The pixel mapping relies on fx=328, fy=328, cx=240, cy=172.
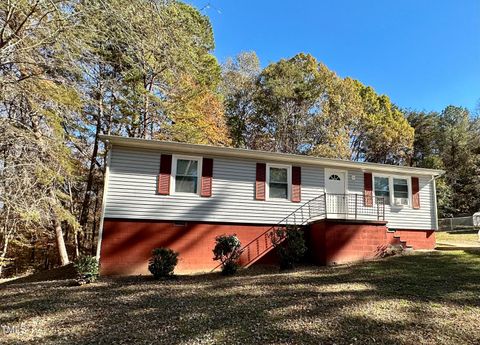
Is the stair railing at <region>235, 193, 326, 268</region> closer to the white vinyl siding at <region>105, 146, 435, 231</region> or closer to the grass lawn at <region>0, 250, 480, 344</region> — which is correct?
the white vinyl siding at <region>105, 146, 435, 231</region>

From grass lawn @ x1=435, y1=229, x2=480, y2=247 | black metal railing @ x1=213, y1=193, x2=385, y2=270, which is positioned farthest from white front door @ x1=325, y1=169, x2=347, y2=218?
grass lawn @ x1=435, y1=229, x2=480, y2=247

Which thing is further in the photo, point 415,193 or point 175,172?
point 415,193

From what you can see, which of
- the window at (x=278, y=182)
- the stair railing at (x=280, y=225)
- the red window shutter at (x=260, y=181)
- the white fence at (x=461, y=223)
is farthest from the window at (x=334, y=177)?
the white fence at (x=461, y=223)

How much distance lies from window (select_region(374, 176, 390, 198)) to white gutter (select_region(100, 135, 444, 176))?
0.34 m

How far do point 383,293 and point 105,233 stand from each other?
275 inches

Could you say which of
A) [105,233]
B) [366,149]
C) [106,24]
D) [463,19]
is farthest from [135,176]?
[366,149]

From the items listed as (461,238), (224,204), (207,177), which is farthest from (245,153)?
(461,238)

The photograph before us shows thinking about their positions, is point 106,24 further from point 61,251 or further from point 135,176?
point 61,251

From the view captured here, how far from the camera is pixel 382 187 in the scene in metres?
11.9

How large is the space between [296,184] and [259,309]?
5.89m

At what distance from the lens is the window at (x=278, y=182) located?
34.6ft

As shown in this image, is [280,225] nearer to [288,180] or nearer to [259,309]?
[288,180]

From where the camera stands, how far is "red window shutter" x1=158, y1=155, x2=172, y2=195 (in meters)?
9.54

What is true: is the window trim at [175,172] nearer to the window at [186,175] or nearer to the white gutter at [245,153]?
the window at [186,175]
